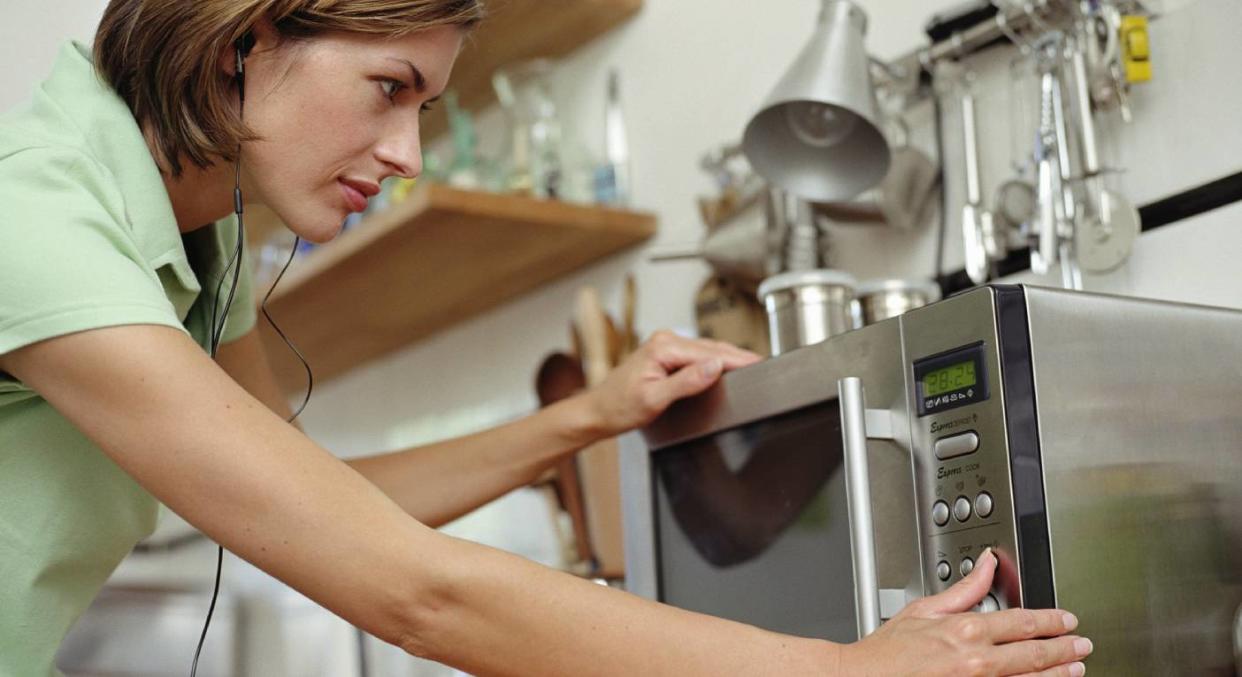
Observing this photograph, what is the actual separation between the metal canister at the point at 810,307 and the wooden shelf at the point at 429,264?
0.73 meters

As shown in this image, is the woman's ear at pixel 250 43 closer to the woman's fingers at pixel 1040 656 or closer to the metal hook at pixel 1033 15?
the woman's fingers at pixel 1040 656

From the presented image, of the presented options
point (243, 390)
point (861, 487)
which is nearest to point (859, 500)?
point (861, 487)

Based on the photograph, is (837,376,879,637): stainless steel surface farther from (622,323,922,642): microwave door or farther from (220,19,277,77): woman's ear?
(220,19,277,77): woman's ear

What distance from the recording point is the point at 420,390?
2.48 m

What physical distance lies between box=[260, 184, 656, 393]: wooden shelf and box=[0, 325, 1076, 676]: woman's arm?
1.03 meters

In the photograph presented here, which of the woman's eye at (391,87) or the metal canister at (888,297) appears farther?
the metal canister at (888,297)

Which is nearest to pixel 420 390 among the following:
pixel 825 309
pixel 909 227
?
pixel 909 227

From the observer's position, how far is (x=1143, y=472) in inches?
34.3

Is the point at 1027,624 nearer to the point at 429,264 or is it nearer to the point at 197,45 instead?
the point at 197,45

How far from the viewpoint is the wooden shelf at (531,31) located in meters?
2.08

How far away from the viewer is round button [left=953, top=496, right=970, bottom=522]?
33.6 inches

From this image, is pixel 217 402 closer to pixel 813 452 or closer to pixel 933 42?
pixel 813 452

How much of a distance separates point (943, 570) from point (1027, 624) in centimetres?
10

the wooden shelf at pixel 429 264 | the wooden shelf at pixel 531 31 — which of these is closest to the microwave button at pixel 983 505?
the wooden shelf at pixel 429 264
